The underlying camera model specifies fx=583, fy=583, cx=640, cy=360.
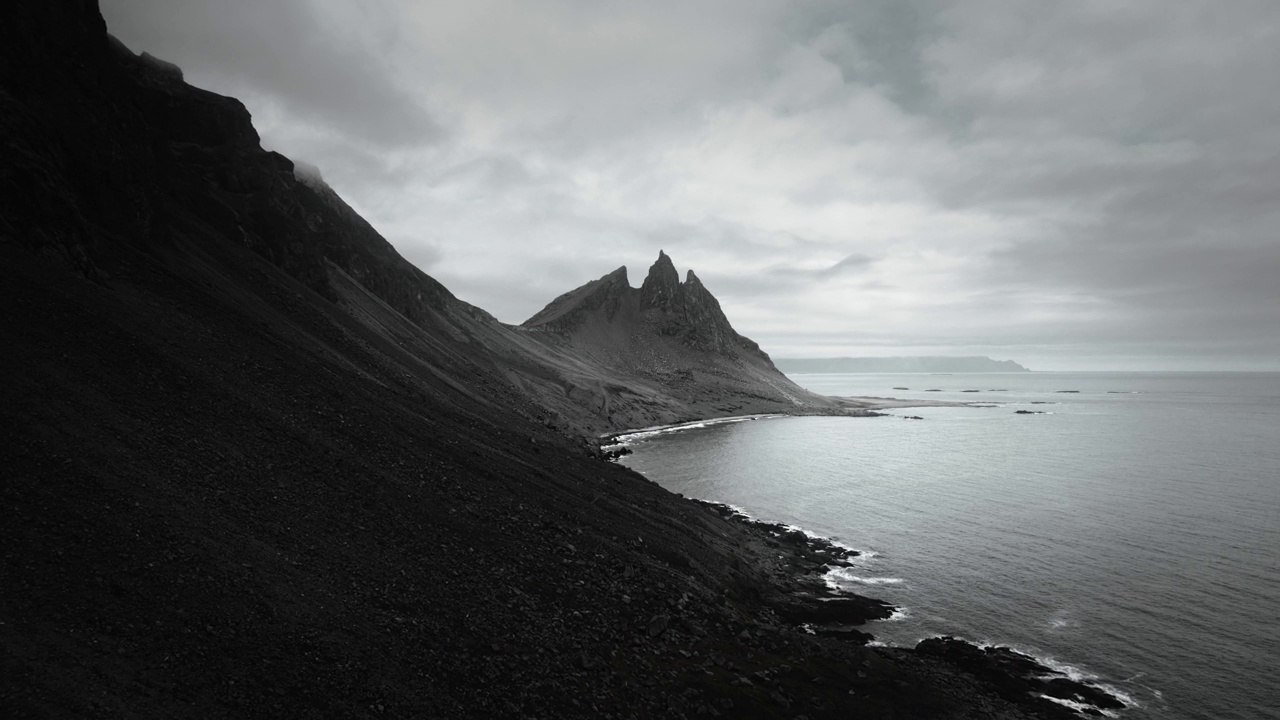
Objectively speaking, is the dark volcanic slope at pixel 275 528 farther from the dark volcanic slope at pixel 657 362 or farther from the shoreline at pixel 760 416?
the dark volcanic slope at pixel 657 362

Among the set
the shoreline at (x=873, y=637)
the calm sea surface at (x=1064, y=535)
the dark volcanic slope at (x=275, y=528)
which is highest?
the dark volcanic slope at (x=275, y=528)

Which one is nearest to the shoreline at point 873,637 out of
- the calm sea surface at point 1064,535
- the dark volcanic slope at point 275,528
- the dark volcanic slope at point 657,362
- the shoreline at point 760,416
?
the dark volcanic slope at point 275,528

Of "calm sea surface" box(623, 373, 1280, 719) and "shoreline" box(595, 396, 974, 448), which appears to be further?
"shoreline" box(595, 396, 974, 448)

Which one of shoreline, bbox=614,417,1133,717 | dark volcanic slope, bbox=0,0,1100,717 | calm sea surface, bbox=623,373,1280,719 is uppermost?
dark volcanic slope, bbox=0,0,1100,717

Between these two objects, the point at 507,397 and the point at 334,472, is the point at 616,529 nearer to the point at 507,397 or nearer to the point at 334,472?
the point at 334,472

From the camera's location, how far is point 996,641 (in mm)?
29812

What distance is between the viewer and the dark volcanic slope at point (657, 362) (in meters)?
136

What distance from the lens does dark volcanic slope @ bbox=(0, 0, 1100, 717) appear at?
16391 mm

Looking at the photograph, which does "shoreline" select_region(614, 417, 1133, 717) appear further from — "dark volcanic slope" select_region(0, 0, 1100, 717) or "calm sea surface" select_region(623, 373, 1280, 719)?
"calm sea surface" select_region(623, 373, 1280, 719)

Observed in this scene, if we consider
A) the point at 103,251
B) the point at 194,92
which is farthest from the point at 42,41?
the point at 194,92

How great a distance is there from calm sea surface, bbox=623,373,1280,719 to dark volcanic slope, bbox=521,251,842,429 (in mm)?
26587

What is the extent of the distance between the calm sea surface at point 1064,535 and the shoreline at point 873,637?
1.06 meters

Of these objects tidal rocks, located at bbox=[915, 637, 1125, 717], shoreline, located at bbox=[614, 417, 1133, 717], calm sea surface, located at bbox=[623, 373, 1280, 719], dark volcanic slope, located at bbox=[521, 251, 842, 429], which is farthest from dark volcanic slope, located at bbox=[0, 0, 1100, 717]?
dark volcanic slope, located at bbox=[521, 251, 842, 429]

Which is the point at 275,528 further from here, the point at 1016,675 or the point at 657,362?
the point at 657,362
